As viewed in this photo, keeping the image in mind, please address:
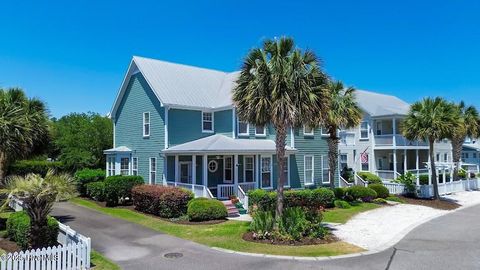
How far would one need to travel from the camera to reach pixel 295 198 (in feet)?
74.9

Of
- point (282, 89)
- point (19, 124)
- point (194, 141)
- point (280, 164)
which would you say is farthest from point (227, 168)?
point (19, 124)

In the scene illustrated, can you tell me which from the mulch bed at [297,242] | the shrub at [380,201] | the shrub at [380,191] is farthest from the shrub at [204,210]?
the shrub at [380,191]

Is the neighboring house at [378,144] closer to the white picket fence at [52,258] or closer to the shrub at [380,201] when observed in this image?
the shrub at [380,201]

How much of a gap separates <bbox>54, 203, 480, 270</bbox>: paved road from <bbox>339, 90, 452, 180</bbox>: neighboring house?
20.4m

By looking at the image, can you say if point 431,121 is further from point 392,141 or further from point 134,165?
point 134,165

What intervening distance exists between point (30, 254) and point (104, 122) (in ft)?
94.8

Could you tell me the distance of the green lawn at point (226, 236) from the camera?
1340 cm

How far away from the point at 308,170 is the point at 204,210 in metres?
13.6

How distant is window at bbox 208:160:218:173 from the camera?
26.7 m

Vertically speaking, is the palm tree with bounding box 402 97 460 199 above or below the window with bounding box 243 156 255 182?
above

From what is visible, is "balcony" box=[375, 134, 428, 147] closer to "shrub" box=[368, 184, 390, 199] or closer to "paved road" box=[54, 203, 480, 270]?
"shrub" box=[368, 184, 390, 199]

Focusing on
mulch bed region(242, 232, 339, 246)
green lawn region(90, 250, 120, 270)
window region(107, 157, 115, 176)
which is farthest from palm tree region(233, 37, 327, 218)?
window region(107, 157, 115, 176)

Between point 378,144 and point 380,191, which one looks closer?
point 380,191

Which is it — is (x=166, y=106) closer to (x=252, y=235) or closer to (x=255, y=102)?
(x=255, y=102)
